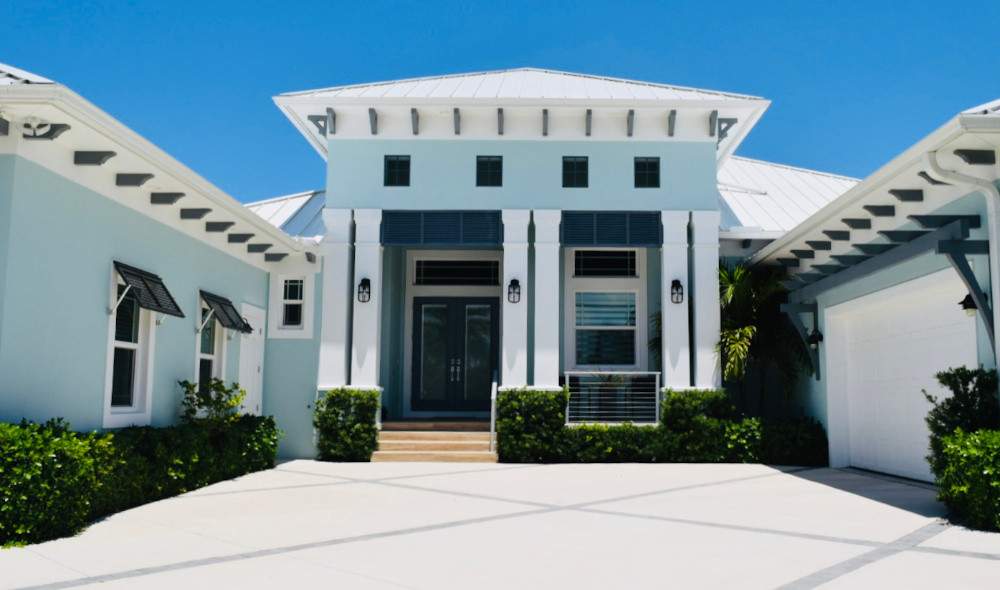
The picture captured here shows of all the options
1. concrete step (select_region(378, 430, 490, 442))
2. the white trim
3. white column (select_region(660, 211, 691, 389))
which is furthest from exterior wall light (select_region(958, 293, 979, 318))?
the white trim

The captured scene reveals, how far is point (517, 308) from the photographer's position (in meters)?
14.2

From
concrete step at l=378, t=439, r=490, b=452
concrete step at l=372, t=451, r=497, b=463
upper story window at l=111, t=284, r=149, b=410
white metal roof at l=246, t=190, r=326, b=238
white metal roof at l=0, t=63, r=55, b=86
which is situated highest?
white metal roof at l=246, t=190, r=326, b=238

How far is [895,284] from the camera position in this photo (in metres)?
10.3

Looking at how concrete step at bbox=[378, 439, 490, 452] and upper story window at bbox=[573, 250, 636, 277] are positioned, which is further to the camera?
upper story window at bbox=[573, 250, 636, 277]

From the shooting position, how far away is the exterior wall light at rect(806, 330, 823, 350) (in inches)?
510

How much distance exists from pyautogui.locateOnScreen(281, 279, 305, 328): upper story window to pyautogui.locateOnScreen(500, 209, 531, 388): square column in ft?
11.5

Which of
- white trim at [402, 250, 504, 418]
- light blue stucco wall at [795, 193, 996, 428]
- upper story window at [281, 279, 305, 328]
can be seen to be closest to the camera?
light blue stucco wall at [795, 193, 996, 428]

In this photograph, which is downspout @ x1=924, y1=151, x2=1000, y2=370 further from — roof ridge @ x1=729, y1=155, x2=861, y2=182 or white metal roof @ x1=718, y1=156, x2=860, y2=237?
roof ridge @ x1=729, y1=155, x2=861, y2=182

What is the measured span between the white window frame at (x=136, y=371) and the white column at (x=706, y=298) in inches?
333

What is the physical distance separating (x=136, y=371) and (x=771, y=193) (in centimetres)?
1307

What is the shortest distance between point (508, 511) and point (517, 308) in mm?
6270

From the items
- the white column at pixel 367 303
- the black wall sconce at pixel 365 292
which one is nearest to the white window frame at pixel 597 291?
the white column at pixel 367 303

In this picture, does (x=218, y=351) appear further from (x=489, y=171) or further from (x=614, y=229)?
(x=614, y=229)

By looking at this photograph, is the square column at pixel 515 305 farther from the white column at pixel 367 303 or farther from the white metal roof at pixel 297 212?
the white metal roof at pixel 297 212
